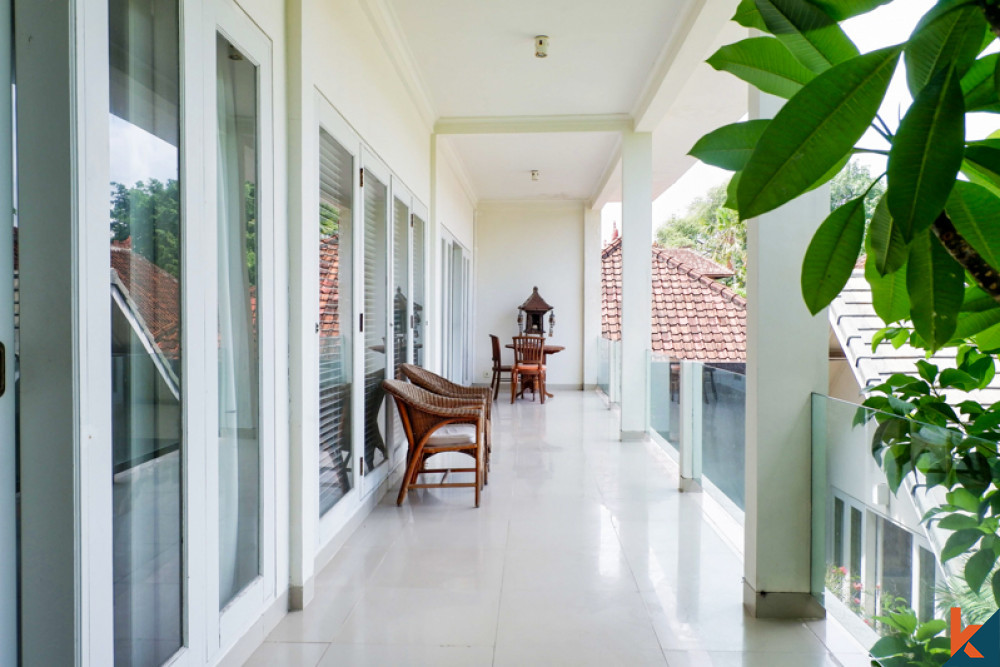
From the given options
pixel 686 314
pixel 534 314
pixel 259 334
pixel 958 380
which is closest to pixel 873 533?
pixel 958 380

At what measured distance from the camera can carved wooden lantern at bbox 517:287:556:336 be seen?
397 inches

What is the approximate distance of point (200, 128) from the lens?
181 cm

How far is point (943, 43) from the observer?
2.15ft

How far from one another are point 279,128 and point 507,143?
498cm

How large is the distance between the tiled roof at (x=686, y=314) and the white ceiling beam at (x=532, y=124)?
515cm

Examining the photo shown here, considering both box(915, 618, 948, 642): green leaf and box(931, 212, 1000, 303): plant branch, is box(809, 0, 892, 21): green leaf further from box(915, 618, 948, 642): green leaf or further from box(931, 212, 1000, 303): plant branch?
box(915, 618, 948, 642): green leaf

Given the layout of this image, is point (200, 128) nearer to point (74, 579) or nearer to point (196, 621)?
point (74, 579)

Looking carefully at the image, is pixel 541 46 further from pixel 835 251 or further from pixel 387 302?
pixel 835 251

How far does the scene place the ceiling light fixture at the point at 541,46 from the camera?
4.27 metres

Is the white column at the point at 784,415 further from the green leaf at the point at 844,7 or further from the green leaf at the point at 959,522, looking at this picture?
the green leaf at the point at 844,7

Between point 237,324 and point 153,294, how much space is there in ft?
1.66

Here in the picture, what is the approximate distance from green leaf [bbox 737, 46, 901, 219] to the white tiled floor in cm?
190

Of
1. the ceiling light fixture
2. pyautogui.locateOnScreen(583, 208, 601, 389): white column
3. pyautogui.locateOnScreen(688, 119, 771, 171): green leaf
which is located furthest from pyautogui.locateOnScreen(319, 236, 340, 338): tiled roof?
pyautogui.locateOnScreen(583, 208, 601, 389): white column

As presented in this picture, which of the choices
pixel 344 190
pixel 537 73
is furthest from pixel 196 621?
pixel 537 73
